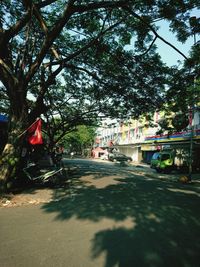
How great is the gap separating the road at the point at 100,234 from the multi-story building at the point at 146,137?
39.6 ft

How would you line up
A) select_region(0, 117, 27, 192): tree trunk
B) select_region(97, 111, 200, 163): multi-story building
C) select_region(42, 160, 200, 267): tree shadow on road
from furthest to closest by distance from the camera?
1. select_region(97, 111, 200, 163): multi-story building
2. select_region(0, 117, 27, 192): tree trunk
3. select_region(42, 160, 200, 267): tree shadow on road

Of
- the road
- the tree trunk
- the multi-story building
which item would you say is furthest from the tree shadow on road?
the multi-story building

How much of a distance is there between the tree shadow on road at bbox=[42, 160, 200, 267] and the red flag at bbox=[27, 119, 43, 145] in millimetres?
2193

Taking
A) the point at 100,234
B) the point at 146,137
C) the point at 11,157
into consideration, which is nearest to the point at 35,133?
the point at 11,157

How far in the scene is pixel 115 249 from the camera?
4.39 metres

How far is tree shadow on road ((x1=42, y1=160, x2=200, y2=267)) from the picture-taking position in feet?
13.6

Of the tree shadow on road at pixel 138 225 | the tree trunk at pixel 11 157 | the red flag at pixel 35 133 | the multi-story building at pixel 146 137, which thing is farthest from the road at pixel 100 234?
the multi-story building at pixel 146 137

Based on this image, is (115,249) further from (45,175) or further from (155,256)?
(45,175)

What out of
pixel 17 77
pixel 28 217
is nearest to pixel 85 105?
pixel 17 77

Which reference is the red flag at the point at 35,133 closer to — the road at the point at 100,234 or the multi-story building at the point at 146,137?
the road at the point at 100,234

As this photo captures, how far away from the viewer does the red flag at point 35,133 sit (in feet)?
31.3

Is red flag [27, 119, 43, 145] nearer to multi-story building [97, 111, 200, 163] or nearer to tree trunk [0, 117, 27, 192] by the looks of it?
tree trunk [0, 117, 27, 192]

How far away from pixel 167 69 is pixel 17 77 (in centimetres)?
689

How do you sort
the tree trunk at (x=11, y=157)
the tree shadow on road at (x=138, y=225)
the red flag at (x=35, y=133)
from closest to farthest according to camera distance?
the tree shadow on road at (x=138, y=225), the tree trunk at (x=11, y=157), the red flag at (x=35, y=133)
